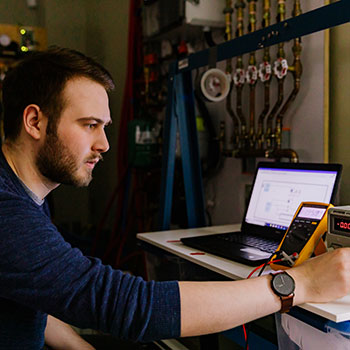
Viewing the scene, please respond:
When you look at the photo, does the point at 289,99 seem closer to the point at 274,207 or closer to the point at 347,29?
the point at 347,29

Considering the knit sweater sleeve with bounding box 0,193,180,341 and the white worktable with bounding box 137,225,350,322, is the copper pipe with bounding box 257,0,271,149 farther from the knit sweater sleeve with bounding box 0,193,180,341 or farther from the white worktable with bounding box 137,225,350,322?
the knit sweater sleeve with bounding box 0,193,180,341

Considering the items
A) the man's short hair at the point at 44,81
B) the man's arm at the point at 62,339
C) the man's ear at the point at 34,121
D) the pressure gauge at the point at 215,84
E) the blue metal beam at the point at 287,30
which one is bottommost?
the man's arm at the point at 62,339

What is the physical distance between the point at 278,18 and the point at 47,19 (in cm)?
167

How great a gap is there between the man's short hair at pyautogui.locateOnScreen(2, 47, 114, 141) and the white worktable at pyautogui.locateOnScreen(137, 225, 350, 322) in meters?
0.56

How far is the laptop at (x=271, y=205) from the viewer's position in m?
1.33

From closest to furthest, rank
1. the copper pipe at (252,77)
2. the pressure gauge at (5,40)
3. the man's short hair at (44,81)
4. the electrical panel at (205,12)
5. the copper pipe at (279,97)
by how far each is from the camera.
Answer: the man's short hair at (44,81), the copper pipe at (279,97), the copper pipe at (252,77), the electrical panel at (205,12), the pressure gauge at (5,40)

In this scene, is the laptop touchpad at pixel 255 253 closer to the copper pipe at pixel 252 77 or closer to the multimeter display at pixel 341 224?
the multimeter display at pixel 341 224

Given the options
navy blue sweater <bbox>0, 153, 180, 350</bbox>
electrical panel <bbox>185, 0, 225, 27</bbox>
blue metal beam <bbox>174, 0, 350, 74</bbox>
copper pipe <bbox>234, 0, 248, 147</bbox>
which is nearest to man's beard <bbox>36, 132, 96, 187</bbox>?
navy blue sweater <bbox>0, 153, 180, 350</bbox>

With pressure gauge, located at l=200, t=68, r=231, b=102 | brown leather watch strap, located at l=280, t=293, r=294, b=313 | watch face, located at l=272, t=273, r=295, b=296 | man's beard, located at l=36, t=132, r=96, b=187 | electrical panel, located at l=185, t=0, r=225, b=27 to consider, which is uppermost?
electrical panel, located at l=185, t=0, r=225, b=27

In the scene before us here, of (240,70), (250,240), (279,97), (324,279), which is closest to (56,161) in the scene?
(324,279)

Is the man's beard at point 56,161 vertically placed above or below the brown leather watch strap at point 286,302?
above

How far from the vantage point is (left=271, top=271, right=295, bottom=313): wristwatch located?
2.78ft

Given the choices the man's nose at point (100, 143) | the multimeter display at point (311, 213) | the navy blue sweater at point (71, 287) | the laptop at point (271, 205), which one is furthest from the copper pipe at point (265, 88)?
the navy blue sweater at point (71, 287)

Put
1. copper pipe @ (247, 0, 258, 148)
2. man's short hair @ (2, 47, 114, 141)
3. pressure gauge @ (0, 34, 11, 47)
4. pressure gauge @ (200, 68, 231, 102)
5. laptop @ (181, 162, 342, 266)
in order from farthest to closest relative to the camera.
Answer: pressure gauge @ (0, 34, 11, 47)
pressure gauge @ (200, 68, 231, 102)
copper pipe @ (247, 0, 258, 148)
laptop @ (181, 162, 342, 266)
man's short hair @ (2, 47, 114, 141)
